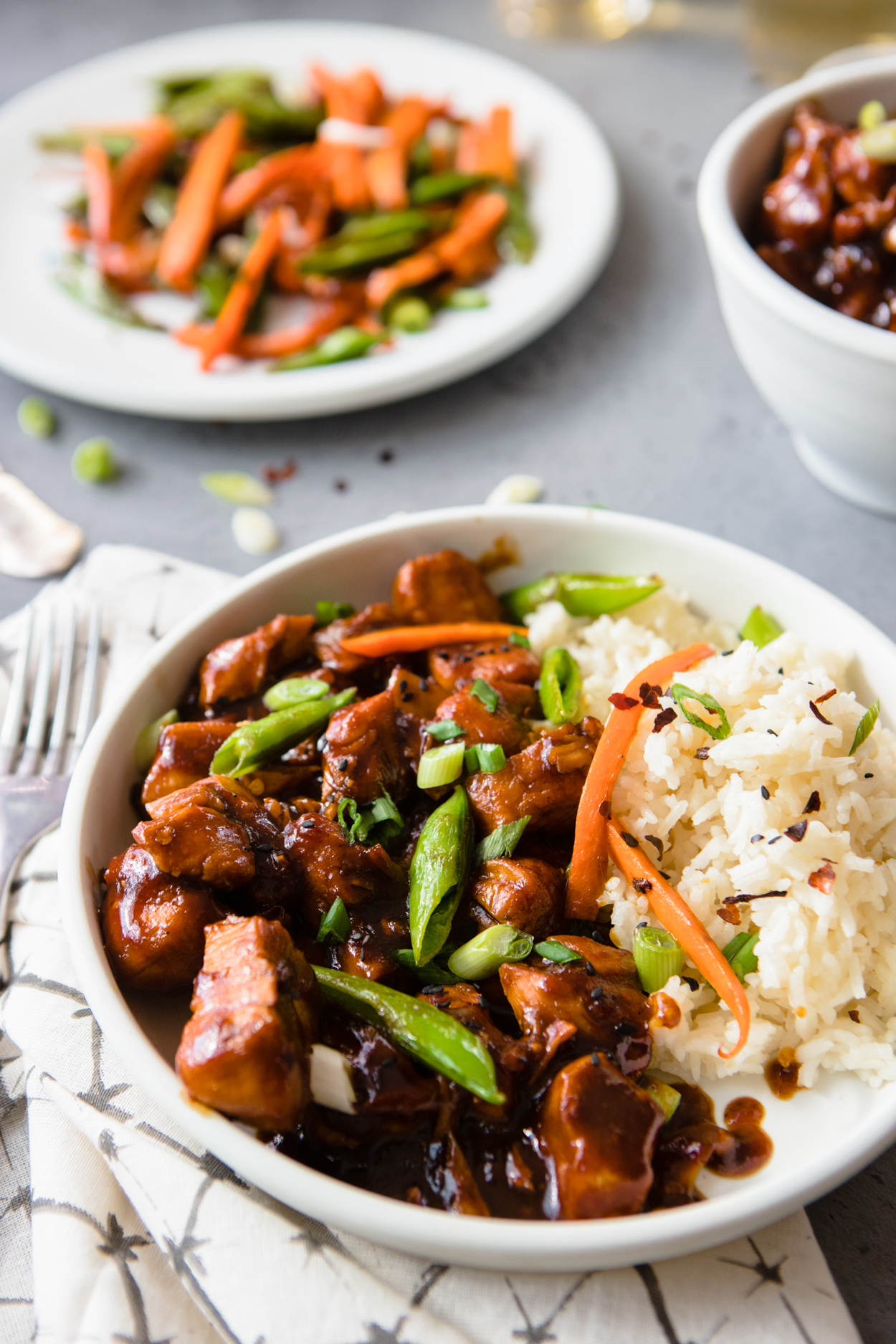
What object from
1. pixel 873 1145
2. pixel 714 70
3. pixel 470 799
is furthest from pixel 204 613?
pixel 714 70

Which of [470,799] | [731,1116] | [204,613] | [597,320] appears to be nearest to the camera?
[731,1116]

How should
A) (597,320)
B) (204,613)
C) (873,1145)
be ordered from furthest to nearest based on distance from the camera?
(597,320) → (204,613) → (873,1145)

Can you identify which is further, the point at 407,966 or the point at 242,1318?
the point at 407,966

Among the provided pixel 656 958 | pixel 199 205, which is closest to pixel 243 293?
pixel 199 205

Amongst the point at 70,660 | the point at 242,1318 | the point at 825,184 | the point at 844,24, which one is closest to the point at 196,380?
the point at 70,660

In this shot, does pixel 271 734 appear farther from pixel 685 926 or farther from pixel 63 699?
pixel 685 926

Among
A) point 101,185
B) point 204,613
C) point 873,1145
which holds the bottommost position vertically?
point 873,1145

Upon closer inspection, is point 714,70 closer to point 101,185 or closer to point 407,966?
point 101,185

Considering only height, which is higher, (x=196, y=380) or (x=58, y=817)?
(x=196, y=380)
